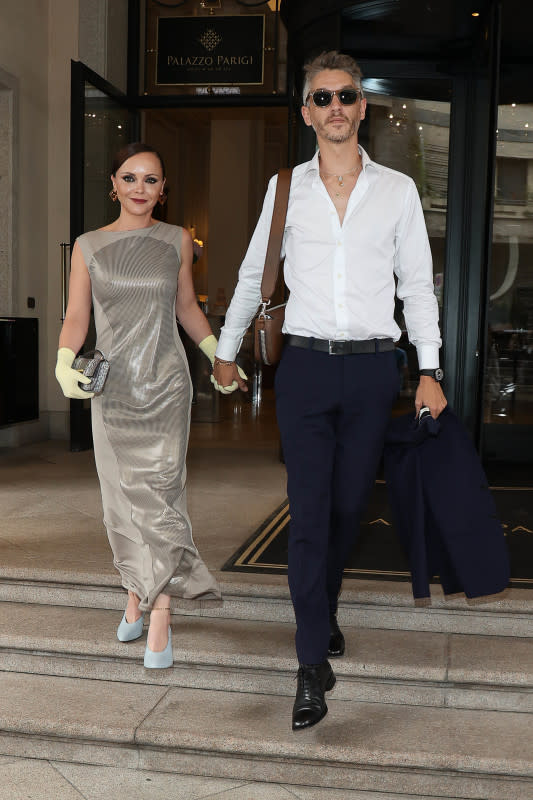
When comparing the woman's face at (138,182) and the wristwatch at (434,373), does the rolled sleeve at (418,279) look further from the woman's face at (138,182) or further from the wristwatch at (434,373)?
the woman's face at (138,182)

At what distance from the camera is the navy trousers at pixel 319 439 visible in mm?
2549

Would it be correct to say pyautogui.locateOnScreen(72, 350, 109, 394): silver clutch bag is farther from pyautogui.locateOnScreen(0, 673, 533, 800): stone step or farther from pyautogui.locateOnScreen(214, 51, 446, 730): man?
pyautogui.locateOnScreen(0, 673, 533, 800): stone step

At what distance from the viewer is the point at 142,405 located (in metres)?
3.01

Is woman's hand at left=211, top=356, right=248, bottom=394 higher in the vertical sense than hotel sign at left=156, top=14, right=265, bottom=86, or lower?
lower

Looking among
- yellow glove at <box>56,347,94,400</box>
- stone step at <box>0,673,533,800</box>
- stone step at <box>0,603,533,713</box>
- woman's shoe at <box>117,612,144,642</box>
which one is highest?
yellow glove at <box>56,347,94,400</box>

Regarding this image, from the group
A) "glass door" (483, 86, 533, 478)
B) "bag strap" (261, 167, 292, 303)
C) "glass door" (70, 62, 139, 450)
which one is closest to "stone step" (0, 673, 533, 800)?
"bag strap" (261, 167, 292, 303)

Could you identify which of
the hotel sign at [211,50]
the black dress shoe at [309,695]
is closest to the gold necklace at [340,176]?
the black dress shoe at [309,695]

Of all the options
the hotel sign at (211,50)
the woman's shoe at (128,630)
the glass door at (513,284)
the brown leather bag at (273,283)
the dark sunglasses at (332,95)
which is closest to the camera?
the dark sunglasses at (332,95)

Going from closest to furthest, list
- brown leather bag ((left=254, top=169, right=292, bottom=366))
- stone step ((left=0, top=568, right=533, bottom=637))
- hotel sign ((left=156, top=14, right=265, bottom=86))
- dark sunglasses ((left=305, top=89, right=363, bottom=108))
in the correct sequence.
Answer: dark sunglasses ((left=305, top=89, right=363, bottom=108)) → brown leather bag ((left=254, top=169, right=292, bottom=366)) → stone step ((left=0, top=568, right=533, bottom=637)) → hotel sign ((left=156, top=14, right=265, bottom=86))

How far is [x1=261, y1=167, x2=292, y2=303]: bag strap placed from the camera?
2.62 meters

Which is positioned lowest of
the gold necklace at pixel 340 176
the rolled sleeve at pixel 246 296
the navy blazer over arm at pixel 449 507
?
the navy blazer over arm at pixel 449 507

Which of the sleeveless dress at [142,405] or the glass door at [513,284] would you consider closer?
the sleeveless dress at [142,405]

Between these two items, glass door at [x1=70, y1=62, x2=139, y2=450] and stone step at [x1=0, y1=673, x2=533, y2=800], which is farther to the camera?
glass door at [x1=70, y1=62, x2=139, y2=450]

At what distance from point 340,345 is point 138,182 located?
96 centimetres
